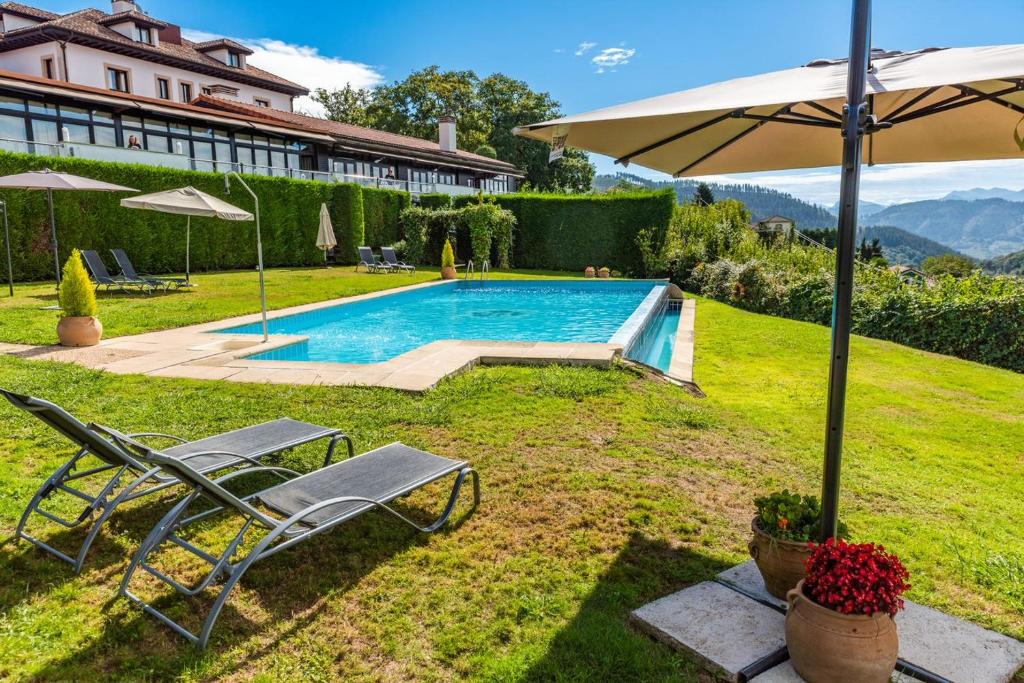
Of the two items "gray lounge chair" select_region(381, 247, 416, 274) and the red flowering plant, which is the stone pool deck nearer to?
the red flowering plant

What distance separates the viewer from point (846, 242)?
2.45 m

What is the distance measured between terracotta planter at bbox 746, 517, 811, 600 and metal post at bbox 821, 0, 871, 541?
139 mm

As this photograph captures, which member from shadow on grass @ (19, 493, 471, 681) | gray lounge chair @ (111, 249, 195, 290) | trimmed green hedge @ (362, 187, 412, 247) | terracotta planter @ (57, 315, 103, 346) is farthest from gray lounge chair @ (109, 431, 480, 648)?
trimmed green hedge @ (362, 187, 412, 247)

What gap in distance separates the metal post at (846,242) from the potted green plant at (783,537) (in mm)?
125

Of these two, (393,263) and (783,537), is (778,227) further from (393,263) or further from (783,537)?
(783,537)

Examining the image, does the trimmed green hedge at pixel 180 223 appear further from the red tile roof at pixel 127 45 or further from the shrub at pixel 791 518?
the shrub at pixel 791 518

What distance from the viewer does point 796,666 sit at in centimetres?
237

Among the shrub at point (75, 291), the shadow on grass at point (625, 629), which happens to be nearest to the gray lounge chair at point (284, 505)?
the shadow on grass at point (625, 629)

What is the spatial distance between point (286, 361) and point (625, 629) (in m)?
6.35

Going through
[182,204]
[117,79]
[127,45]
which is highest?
[127,45]

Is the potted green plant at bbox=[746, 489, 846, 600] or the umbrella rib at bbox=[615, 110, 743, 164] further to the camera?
the umbrella rib at bbox=[615, 110, 743, 164]

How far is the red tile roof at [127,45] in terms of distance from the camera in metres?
28.2

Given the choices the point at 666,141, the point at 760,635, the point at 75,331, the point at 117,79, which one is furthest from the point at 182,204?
the point at 117,79

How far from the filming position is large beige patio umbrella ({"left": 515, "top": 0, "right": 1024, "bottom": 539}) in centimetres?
235
